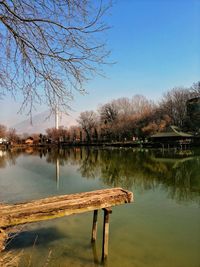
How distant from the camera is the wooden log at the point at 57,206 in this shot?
3.79m

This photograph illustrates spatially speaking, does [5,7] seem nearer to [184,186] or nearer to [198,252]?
[198,252]

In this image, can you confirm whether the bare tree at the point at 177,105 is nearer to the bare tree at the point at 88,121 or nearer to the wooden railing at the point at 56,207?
the bare tree at the point at 88,121

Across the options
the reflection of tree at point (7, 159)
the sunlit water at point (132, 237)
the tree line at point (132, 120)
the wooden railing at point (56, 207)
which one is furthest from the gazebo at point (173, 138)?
the wooden railing at point (56, 207)

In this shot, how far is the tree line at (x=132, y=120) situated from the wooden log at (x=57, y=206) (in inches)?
1502

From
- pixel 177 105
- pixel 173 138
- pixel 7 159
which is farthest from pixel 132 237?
pixel 177 105

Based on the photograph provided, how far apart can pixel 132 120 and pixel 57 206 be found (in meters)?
59.1

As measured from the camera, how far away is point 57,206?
407cm

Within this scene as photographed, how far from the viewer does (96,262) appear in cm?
477

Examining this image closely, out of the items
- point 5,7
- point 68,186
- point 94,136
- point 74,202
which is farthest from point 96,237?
point 94,136

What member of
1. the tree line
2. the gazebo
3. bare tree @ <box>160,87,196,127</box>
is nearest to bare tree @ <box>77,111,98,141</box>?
the tree line

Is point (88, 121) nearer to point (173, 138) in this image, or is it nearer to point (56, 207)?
point (173, 138)

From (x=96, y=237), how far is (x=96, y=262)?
3.55 feet

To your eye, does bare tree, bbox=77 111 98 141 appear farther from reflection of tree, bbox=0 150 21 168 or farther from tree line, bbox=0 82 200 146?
reflection of tree, bbox=0 150 21 168

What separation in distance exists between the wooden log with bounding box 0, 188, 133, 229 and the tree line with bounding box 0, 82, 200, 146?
1502 inches
